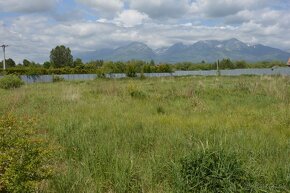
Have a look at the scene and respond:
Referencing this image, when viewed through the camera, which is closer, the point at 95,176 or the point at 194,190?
the point at 194,190

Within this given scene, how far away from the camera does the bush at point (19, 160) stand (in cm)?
352

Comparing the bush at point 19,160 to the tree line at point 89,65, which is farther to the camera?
the tree line at point 89,65

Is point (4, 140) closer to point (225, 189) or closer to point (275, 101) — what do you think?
point (225, 189)

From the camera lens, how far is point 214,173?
13.6 ft

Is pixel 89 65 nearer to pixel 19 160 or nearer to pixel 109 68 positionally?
pixel 109 68

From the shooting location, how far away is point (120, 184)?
14.5 feet

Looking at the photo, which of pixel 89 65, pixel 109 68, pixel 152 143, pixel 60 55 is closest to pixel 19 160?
pixel 152 143

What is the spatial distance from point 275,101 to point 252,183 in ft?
32.1

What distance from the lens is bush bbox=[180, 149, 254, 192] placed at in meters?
4.08

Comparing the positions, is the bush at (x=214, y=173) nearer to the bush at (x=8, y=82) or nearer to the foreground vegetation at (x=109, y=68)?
the bush at (x=8, y=82)

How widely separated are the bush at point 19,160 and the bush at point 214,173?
5.88 ft

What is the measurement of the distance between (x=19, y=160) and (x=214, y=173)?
2419 millimetres

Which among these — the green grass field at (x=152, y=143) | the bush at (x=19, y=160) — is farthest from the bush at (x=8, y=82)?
the bush at (x=19, y=160)

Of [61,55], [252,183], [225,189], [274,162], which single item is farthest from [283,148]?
[61,55]
